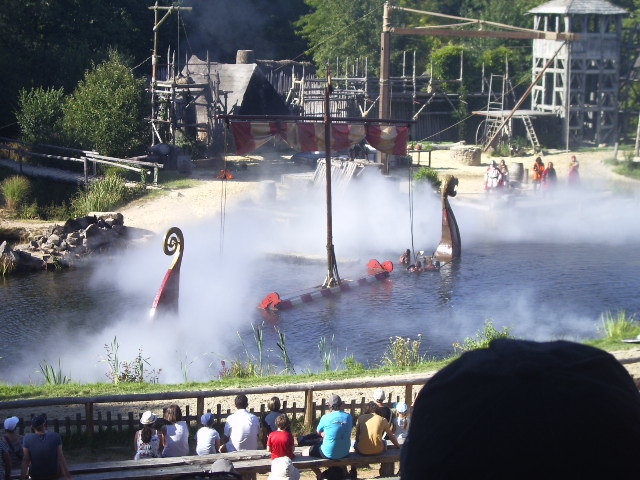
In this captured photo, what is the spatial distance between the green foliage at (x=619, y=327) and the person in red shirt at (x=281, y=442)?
862cm

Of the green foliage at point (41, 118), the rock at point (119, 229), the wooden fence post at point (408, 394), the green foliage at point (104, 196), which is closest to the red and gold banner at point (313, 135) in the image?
the rock at point (119, 229)

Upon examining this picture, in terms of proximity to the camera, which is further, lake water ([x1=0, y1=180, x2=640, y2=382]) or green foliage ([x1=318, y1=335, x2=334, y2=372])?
lake water ([x1=0, y1=180, x2=640, y2=382])

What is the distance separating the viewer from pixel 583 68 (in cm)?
4078

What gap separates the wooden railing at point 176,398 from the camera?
33.8 ft

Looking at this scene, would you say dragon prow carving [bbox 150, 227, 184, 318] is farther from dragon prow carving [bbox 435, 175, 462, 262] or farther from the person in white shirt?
the person in white shirt

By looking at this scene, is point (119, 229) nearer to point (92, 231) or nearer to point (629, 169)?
point (92, 231)

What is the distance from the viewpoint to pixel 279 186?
30703 millimetres

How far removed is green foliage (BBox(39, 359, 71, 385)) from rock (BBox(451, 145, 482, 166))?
2484cm

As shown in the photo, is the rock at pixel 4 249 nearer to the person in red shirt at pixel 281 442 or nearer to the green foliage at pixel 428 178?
the green foliage at pixel 428 178

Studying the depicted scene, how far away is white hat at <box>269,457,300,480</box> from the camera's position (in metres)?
7.82

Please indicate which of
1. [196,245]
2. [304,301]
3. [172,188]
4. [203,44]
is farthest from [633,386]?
[203,44]

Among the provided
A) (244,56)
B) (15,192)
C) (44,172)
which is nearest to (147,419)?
(15,192)

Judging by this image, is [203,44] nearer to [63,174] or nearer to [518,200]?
[63,174]

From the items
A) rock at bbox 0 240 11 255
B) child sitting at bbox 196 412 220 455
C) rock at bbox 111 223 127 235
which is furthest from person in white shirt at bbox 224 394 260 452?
rock at bbox 111 223 127 235
